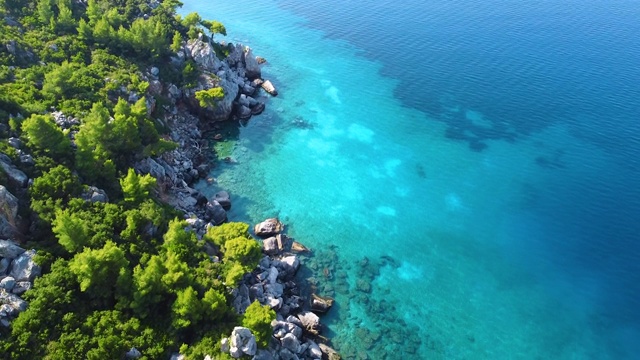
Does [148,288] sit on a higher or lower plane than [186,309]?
higher

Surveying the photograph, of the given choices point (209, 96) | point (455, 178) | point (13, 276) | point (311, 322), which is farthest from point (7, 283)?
point (455, 178)

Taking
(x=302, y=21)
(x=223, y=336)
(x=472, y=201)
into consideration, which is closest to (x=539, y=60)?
(x=472, y=201)

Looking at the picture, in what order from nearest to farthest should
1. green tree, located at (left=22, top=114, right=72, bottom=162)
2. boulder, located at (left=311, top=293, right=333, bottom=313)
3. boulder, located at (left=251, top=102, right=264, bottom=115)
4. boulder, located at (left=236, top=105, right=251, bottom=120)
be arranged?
1. green tree, located at (left=22, top=114, right=72, bottom=162)
2. boulder, located at (left=311, top=293, right=333, bottom=313)
3. boulder, located at (left=236, top=105, right=251, bottom=120)
4. boulder, located at (left=251, top=102, right=264, bottom=115)

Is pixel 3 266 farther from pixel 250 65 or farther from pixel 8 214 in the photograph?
pixel 250 65

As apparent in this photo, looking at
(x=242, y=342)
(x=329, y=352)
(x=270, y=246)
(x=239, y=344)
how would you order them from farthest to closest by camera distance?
(x=270, y=246), (x=329, y=352), (x=242, y=342), (x=239, y=344)

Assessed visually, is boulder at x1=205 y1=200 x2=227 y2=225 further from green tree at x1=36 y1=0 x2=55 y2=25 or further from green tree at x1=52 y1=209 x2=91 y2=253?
green tree at x1=36 y1=0 x2=55 y2=25

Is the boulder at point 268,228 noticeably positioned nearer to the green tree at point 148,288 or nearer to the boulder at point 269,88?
the green tree at point 148,288

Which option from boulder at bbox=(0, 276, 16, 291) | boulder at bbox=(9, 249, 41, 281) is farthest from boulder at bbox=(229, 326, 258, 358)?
boulder at bbox=(0, 276, 16, 291)
